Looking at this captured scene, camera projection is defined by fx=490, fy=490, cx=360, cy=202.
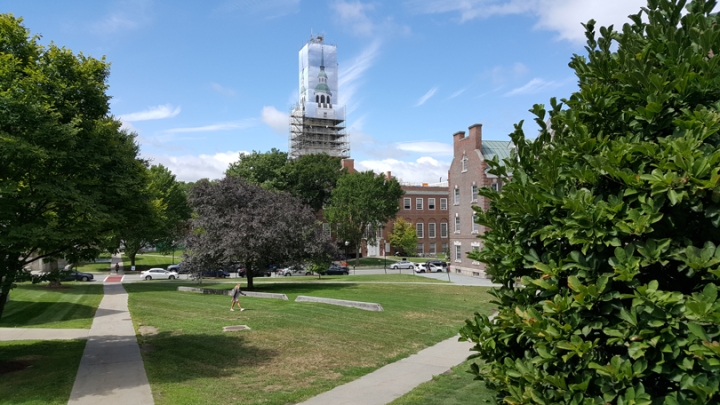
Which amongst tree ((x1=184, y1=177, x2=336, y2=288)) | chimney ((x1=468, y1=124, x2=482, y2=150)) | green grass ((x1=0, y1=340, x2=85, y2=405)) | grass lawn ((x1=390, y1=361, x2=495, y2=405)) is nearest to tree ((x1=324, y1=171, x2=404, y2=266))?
chimney ((x1=468, y1=124, x2=482, y2=150))

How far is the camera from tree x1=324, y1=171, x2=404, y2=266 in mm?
61281

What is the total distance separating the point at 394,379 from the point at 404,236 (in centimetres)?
6089

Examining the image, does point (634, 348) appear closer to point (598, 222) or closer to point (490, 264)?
point (598, 222)

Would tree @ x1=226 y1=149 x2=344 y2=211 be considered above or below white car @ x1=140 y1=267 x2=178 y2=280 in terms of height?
above

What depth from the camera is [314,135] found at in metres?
104

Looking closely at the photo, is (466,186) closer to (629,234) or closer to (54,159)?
(54,159)

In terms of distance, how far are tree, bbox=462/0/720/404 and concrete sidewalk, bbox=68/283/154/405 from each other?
8.04m

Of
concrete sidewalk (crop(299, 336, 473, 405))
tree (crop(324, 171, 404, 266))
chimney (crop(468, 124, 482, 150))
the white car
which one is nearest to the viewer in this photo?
concrete sidewalk (crop(299, 336, 473, 405))

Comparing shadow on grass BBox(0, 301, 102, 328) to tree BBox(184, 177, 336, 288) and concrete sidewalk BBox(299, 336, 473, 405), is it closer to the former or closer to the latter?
tree BBox(184, 177, 336, 288)

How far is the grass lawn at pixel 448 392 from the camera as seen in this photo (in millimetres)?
→ 8788

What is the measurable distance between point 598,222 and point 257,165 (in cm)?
6455

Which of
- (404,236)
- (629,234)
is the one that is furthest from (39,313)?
(404,236)

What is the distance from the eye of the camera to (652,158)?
316cm

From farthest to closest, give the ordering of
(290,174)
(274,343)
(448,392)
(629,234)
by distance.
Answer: (290,174), (274,343), (448,392), (629,234)
